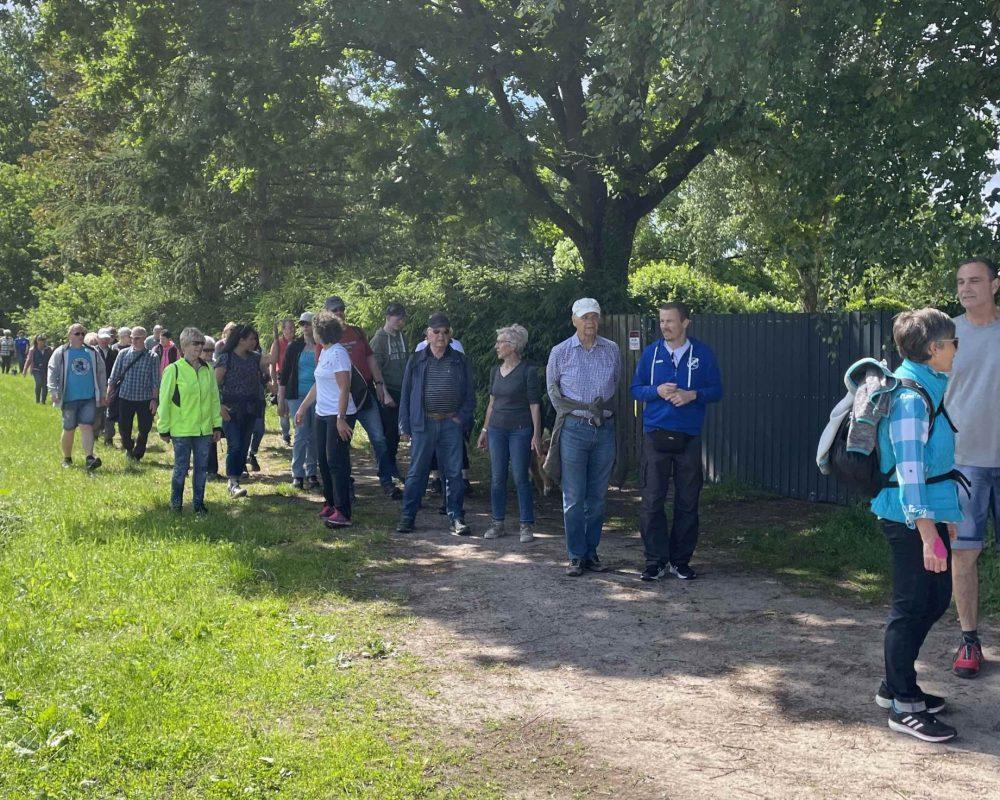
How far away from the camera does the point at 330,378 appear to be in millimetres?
10242

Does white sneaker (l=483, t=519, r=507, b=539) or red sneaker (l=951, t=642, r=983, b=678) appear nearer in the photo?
red sneaker (l=951, t=642, r=983, b=678)

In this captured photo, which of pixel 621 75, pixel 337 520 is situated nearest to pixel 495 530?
pixel 337 520

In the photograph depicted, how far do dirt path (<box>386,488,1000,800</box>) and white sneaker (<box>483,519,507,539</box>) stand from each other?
4.39 feet

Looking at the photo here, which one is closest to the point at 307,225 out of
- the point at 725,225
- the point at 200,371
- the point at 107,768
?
the point at 725,225

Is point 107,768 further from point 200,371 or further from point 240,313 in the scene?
point 240,313

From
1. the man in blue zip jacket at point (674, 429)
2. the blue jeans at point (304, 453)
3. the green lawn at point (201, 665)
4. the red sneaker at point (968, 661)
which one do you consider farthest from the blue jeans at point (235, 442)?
the red sneaker at point (968, 661)

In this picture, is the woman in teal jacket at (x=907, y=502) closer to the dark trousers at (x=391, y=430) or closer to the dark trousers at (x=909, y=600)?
the dark trousers at (x=909, y=600)

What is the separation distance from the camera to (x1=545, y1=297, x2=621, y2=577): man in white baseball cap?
8.56 meters

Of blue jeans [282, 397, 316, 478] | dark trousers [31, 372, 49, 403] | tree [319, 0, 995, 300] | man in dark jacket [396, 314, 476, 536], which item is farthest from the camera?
dark trousers [31, 372, 49, 403]

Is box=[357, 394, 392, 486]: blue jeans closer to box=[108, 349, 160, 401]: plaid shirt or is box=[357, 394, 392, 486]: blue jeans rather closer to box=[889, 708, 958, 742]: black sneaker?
box=[108, 349, 160, 401]: plaid shirt

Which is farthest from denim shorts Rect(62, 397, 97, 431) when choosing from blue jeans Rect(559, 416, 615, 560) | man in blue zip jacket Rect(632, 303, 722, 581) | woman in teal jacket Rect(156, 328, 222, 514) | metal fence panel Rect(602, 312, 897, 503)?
man in blue zip jacket Rect(632, 303, 722, 581)

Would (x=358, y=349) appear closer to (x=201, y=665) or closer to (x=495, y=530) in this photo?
(x=495, y=530)

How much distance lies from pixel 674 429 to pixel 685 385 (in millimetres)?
320

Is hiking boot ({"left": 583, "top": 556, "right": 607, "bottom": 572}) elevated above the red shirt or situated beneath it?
situated beneath
